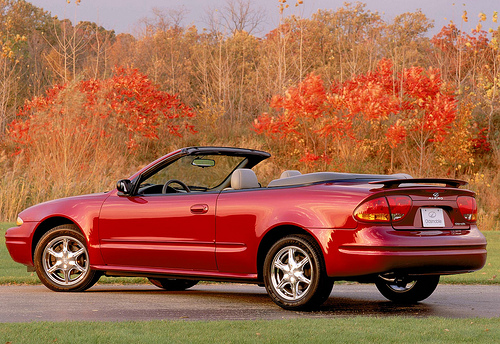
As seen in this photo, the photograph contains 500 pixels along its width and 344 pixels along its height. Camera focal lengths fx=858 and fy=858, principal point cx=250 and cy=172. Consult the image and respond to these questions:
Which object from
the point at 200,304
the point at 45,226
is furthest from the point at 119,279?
the point at 200,304

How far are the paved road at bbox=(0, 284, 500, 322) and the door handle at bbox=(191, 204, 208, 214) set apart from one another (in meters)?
0.92

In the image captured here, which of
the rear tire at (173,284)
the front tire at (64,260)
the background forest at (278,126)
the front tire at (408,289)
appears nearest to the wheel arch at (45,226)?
the front tire at (64,260)

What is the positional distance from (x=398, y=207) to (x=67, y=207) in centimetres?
385

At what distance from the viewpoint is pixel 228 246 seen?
826cm

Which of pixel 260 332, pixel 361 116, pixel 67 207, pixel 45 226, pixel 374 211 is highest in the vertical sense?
pixel 361 116

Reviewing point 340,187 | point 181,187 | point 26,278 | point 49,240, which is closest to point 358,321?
point 340,187

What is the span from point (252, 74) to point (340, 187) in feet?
85.3

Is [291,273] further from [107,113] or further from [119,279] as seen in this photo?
[107,113]

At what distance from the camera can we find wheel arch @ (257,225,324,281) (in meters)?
7.99

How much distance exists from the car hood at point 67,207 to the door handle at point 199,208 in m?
1.27

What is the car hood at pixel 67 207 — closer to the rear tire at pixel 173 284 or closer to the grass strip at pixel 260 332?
the rear tire at pixel 173 284

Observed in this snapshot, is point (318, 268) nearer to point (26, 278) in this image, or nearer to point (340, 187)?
point (340, 187)

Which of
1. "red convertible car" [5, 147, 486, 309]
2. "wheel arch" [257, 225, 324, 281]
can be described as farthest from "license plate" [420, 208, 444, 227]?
"wheel arch" [257, 225, 324, 281]

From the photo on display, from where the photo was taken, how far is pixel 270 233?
8.05m
